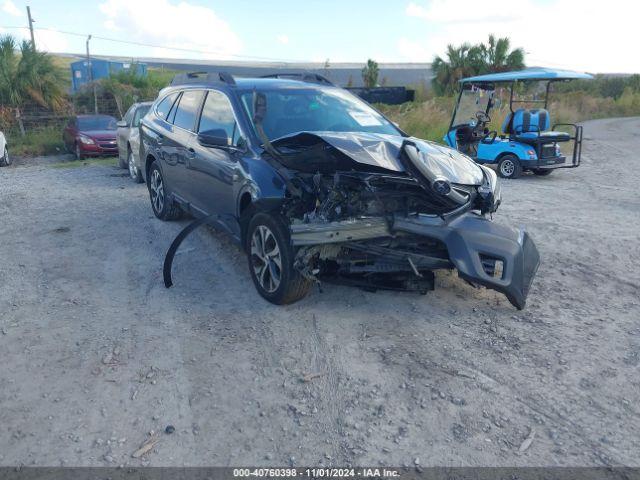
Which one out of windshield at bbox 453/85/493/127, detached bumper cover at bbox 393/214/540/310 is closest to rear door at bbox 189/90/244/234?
detached bumper cover at bbox 393/214/540/310

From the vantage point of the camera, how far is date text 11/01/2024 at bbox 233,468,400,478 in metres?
2.86

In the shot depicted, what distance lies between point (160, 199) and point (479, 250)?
15.6 ft

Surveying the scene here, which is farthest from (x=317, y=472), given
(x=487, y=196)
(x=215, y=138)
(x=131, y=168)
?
(x=131, y=168)

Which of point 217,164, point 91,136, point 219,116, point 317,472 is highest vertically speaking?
point 219,116

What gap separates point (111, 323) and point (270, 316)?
1.28m

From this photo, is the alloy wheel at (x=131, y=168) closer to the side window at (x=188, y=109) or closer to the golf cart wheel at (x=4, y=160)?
the side window at (x=188, y=109)

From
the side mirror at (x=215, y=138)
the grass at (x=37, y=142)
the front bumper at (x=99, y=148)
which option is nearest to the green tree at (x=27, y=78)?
the grass at (x=37, y=142)

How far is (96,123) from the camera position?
17172 mm

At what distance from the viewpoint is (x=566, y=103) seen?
112 feet

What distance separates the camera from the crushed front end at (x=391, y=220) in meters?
4.30

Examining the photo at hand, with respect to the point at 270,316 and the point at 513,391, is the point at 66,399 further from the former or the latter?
the point at 513,391

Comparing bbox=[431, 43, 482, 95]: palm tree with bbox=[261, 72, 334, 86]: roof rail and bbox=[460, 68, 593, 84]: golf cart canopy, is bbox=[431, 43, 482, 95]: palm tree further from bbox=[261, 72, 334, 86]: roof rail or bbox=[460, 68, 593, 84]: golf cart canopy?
bbox=[261, 72, 334, 86]: roof rail

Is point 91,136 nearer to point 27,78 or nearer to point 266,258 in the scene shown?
point 27,78

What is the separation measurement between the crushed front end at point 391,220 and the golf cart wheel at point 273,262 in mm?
103
